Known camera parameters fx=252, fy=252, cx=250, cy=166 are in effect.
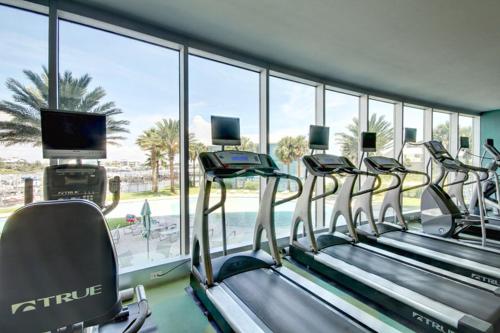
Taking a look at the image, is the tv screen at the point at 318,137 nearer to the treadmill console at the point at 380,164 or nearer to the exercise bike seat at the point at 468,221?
the treadmill console at the point at 380,164

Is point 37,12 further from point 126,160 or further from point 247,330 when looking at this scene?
point 247,330

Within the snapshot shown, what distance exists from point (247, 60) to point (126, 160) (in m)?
2.18

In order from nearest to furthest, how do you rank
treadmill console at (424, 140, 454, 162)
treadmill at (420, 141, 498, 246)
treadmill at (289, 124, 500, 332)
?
treadmill at (289, 124, 500, 332), treadmill at (420, 141, 498, 246), treadmill console at (424, 140, 454, 162)

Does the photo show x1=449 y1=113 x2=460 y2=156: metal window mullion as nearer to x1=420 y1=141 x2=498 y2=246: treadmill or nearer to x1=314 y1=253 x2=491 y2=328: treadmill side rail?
x1=420 y1=141 x2=498 y2=246: treadmill

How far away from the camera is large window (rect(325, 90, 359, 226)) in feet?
15.6

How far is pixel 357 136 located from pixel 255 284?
4083 millimetres

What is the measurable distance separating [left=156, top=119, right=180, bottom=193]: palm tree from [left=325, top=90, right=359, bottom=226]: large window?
9.15 ft

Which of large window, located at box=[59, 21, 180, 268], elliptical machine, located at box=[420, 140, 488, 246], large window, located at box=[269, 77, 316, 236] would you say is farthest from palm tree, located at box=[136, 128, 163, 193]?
elliptical machine, located at box=[420, 140, 488, 246]

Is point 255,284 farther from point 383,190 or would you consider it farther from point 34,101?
point 34,101

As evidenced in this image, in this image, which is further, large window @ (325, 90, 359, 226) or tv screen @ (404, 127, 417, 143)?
large window @ (325, 90, 359, 226)

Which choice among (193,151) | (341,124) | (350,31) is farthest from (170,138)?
(341,124)

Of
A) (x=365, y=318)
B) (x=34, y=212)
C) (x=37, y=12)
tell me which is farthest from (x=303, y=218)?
(x=37, y=12)

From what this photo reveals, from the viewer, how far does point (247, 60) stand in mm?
→ 3695

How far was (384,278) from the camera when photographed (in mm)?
2604
